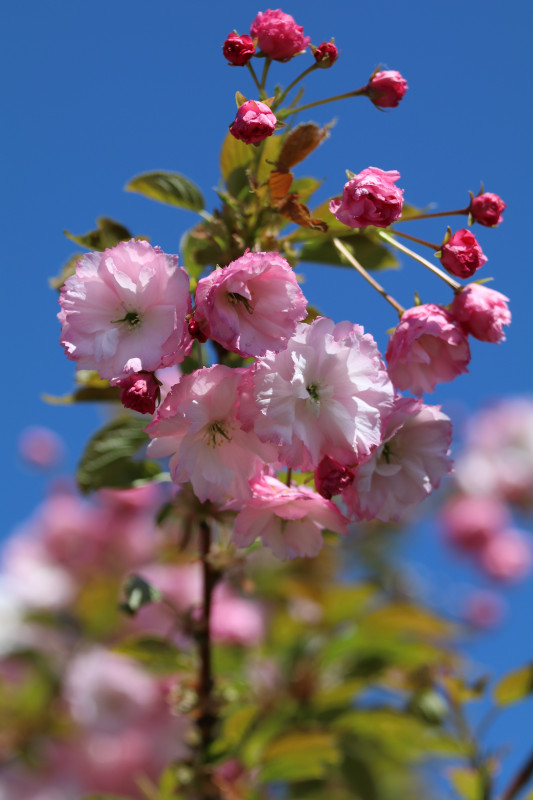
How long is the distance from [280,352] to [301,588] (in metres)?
1.43

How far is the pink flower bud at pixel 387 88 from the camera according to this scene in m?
1.12

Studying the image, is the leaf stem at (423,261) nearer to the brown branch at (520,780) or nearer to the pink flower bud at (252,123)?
the pink flower bud at (252,123)

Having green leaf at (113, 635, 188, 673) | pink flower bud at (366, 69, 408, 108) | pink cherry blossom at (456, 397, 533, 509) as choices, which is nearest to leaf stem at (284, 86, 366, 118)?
pink flower bud at (366, 69, 408, 108)

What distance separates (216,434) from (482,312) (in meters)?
0.36

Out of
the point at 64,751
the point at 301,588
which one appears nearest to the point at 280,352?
the point at 301,588

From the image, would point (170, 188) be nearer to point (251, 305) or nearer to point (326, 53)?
point (326, 53)

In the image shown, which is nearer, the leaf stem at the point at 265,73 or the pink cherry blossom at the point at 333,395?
the pink cherry blossom at the point at 333,395

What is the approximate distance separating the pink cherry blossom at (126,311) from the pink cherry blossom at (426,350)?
0.86 ft

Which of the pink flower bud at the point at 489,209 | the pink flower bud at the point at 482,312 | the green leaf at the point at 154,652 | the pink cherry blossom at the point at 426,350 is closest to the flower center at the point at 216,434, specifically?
the pink cherry blossom at the point at 426,350

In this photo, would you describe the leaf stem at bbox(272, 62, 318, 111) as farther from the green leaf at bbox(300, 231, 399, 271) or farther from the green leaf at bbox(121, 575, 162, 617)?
the green leaf at bbox(121, 575, 162, 617)

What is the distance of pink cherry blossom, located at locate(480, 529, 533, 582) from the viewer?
3.98 meters

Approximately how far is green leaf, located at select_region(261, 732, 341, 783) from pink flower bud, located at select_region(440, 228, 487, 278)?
893 mm

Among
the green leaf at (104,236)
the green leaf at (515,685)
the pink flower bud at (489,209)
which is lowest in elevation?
the green leaf at (515,685)

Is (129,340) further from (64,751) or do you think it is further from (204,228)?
(64,751)
